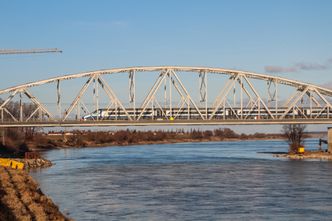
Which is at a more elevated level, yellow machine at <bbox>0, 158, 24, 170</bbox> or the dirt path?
yellow machine at <bbox>0, 158, 24, 170</bbox>

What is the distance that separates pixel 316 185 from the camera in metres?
44.9

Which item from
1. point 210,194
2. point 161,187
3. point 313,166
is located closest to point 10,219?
point 210,194

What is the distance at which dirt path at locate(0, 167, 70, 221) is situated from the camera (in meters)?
26.4

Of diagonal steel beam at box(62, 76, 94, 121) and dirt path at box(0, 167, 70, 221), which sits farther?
diagonal steel beam at box(62, 76, 94, 121)

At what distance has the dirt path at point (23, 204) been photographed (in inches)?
1040

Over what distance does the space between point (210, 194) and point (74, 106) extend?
4712cm

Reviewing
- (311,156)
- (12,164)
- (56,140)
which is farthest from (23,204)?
(56,140)

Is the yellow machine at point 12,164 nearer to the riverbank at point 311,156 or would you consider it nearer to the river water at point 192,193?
the river water at point 192,193

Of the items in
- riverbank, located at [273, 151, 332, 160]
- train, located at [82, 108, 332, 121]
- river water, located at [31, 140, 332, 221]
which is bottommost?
river water, located at [31, 140, 332, 221]

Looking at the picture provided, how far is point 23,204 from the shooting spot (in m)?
30.0

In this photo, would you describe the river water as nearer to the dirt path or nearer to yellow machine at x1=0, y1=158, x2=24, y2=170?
the dirt path

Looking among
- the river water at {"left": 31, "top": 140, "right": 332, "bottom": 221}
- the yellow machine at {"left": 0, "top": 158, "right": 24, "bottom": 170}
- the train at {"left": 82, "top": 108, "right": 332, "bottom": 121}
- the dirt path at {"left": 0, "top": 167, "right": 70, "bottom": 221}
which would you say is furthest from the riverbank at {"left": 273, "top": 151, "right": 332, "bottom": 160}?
the dirt path at {"left": 0, "top": 167, "right": 70, "bottom": 221}

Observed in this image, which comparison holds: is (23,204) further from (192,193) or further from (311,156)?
(311,156)

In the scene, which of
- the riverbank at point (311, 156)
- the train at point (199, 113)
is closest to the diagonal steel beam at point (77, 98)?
the train at point (199, 113)
